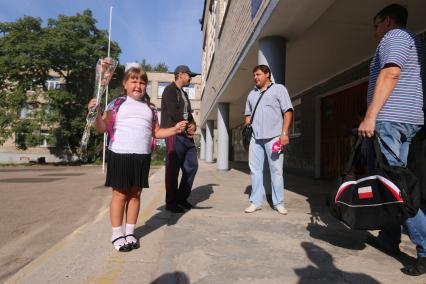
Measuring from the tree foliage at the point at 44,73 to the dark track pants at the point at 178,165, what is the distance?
29570 millimetres

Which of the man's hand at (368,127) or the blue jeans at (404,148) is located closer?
the blue jeans at (404,148)

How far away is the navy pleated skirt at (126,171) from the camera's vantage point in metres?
3.43

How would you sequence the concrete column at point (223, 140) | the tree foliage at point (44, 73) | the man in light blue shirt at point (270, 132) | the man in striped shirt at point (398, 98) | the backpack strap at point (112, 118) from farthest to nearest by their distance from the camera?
1. the tree foliage at point (44, 73)
2. the concrete column at point (223, 140)
3. the man in light blue shirt at point (270, 132)
4. the backpack strap at point (112, 118)
5. the man in striped shirt at point (398, 98)

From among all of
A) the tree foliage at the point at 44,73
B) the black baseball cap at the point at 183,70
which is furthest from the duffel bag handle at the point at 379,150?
the tree foliage at the point at 44,73

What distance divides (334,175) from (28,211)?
733cm

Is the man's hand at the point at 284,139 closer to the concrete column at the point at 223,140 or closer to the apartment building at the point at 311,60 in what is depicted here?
A: the apartment building at the point at 311,60

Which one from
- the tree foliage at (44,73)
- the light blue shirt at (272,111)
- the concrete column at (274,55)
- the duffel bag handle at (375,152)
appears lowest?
the duffel bag handle at (375,152)

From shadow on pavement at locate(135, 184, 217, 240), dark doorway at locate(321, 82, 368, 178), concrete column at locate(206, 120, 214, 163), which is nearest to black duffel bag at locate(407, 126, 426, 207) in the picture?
dark doorway at locate(321, 82, 368, 178)

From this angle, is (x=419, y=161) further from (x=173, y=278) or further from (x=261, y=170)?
(x=173, y=278)

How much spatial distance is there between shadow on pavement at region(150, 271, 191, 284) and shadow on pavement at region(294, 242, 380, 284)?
Result: 30.5 inches

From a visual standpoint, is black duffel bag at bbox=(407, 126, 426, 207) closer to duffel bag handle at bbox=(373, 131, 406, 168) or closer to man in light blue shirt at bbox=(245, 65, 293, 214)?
man in light blue shirt at bbox=(245, 65, 293, 214)

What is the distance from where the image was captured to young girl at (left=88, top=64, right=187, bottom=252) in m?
3.44

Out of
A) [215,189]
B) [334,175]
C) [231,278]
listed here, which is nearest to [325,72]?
[334,175]

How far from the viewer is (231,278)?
2695 millimetres
